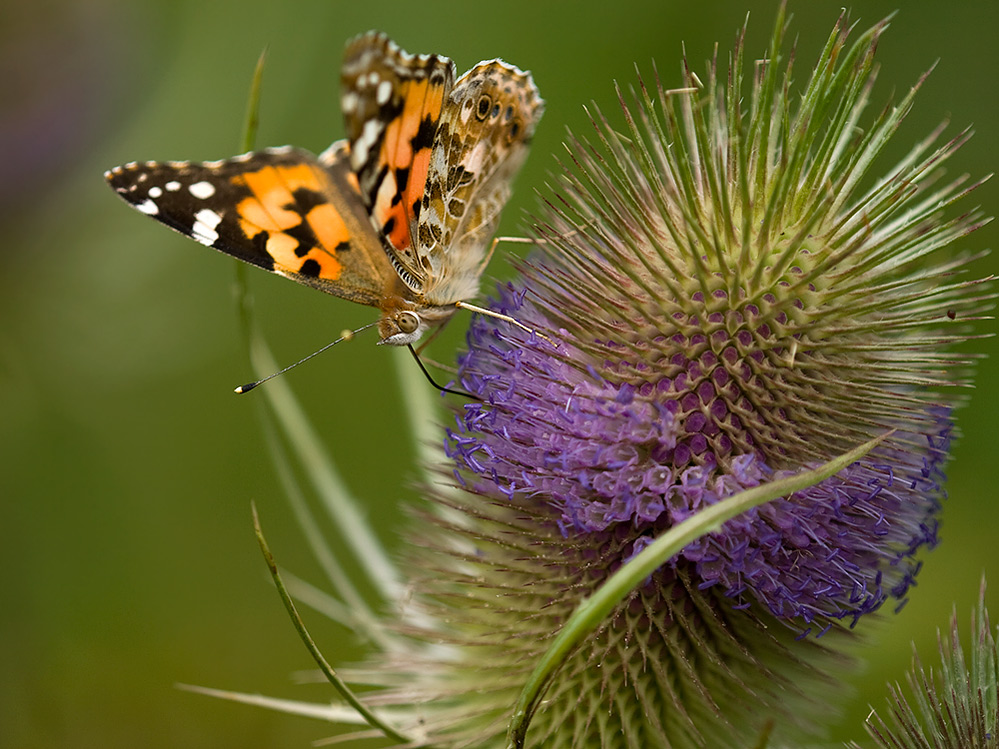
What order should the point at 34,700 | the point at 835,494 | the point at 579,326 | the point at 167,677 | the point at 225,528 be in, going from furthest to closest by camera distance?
1. the point at 225,528
2. the point at 167,677
3. the point at 34,700
4. the point at 579,326
5. the point at 835,494

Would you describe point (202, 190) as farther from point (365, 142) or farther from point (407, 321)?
point (407, 321)

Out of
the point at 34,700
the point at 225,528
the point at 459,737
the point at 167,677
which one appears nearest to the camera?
the point at 459,737

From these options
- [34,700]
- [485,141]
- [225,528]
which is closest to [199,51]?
[225,528]

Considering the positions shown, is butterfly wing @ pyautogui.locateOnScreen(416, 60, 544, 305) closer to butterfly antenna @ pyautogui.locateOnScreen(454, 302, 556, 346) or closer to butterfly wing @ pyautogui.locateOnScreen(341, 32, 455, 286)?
butterfly wing @ pyautogui.locateOnScreen(341, 32, 455, 286)

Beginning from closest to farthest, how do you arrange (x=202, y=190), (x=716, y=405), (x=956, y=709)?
(x=956, y=709)
(x=716, y=405)
(x=202, y=190)

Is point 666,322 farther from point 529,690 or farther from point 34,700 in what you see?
point 34,700

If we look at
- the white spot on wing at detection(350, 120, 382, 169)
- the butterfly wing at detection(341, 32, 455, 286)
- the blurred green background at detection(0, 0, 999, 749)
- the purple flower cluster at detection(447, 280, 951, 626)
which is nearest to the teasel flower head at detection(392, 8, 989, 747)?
the purple flower cluster at detection(447, 280, 951, 626)

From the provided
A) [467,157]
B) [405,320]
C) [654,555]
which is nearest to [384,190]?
[467,157]
